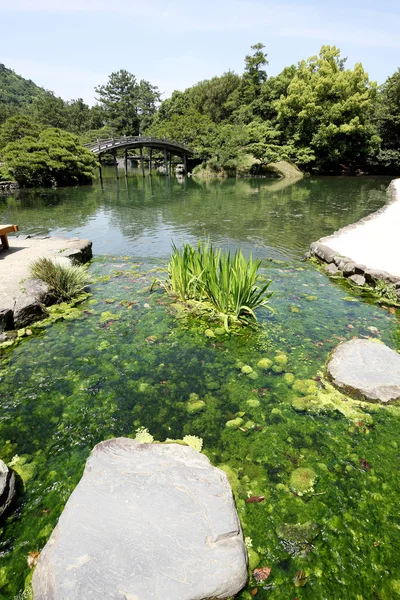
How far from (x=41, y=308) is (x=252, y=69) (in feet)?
150

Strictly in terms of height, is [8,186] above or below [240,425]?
above

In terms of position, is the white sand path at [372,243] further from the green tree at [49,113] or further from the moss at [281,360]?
the green tree at [49,113]

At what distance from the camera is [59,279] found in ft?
17.3

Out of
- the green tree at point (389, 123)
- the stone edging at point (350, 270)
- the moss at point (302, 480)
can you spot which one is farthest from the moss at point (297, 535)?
the green tree at point (389, 123)

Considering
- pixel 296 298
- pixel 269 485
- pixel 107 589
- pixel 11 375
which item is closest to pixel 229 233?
pixel 296 298

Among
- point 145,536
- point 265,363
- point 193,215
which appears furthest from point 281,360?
point 193,215

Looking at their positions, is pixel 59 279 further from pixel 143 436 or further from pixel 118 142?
pixel 118 142

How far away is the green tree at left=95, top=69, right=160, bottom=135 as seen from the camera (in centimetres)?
5359

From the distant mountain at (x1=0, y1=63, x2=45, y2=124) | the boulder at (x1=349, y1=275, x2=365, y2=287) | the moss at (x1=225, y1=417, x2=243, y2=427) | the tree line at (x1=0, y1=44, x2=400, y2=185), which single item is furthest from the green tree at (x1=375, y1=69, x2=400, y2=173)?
the distant mountain at (x1=0, y1=63, x2=45, y2=124)

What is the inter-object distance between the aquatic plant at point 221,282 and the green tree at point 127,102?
183 ft

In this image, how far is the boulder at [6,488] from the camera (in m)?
2.07

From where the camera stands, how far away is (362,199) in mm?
17625

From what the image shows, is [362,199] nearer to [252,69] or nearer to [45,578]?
[45,578]

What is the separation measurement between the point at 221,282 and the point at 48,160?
21.1m
